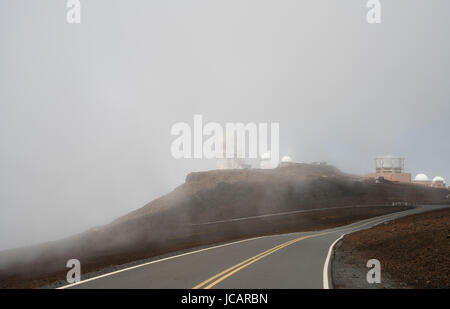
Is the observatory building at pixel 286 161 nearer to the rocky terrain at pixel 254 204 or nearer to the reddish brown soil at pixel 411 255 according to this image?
the rocky terrain at pixel 254 204

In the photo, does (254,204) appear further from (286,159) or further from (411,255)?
(411,255)

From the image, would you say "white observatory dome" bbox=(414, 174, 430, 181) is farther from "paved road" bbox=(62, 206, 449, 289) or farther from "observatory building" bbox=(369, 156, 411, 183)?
"paved road" bbox=(62, 206, 449, 289)

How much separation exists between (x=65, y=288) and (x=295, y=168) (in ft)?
320

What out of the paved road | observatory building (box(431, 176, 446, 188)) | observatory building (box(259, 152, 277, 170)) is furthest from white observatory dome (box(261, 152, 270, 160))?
the paved road

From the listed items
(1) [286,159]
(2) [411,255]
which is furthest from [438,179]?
(2) [411,255]

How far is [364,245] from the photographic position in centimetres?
2156

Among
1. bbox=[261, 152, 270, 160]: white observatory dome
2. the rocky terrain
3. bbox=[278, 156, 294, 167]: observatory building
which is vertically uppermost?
bbox=[261, 152, 270, 160]: white observatory dome

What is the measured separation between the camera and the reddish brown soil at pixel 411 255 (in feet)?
38.8

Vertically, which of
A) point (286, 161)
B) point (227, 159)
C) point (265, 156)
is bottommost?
point (286, 161)

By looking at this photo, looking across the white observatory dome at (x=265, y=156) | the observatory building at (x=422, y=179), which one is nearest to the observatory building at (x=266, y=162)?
the white observatory dome at (x=265, y=156)

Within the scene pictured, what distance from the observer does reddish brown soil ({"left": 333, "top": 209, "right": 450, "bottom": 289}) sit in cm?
1182

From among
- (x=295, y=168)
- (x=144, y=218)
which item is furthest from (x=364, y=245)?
(x=295, y=168)

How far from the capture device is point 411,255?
15.5 meters
